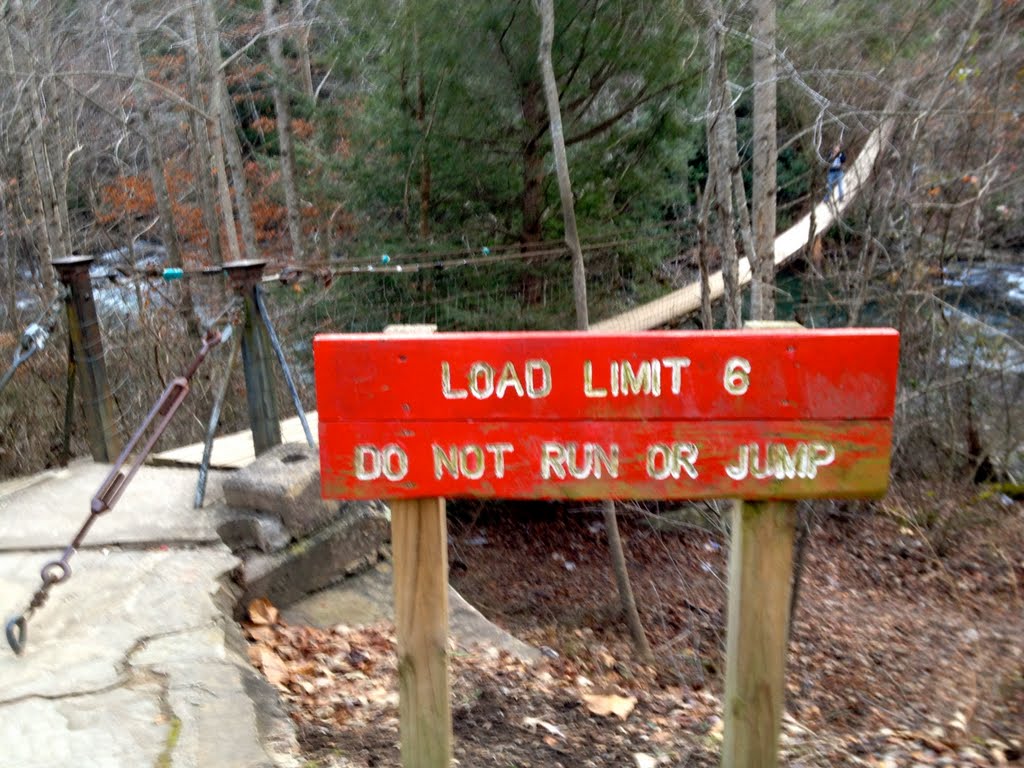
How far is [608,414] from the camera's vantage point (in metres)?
2.14

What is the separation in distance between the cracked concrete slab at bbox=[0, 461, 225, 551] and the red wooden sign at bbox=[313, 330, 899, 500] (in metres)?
2.18

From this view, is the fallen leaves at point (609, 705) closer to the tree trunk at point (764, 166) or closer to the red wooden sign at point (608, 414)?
the red wooden sign at point (608, 414)

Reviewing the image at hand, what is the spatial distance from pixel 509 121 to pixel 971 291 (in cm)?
674

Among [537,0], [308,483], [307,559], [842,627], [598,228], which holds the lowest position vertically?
[842,627]

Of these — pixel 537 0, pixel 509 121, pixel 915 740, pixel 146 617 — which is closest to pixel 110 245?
pixel 509 121

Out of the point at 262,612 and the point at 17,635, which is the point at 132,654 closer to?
the point at 17,635

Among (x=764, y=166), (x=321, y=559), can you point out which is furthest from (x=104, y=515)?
(x=764, y=166)

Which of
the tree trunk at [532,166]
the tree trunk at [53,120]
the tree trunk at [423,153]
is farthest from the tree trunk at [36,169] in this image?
the tree trunk at [532,166]

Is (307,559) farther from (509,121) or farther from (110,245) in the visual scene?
(110,245)

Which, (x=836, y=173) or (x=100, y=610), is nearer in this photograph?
(x=100, y=610)

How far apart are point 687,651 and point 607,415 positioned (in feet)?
13.8

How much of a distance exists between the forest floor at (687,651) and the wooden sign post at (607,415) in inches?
48.1

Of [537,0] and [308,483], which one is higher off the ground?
[537,0]

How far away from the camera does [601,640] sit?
626cm
